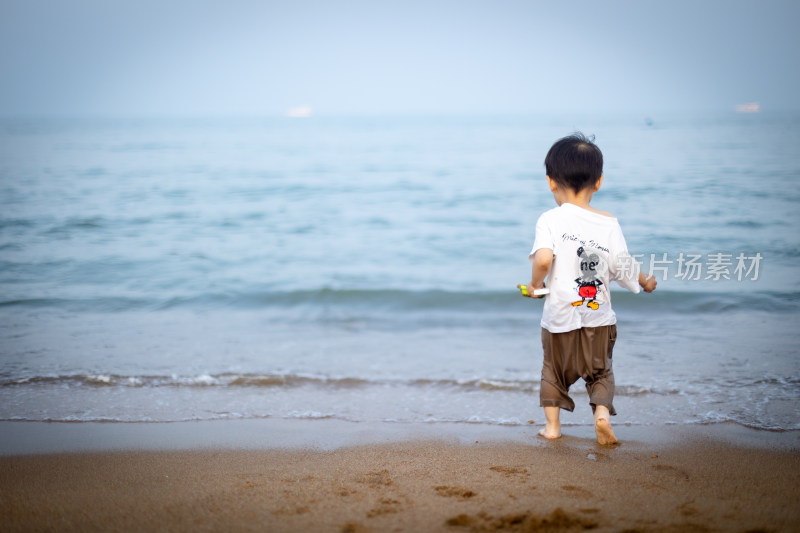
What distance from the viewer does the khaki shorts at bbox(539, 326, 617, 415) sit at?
2834 millimetres

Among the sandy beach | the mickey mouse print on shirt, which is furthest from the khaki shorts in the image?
the sandy beach

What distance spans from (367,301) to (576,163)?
4.24 metres

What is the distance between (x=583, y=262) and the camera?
2.79m

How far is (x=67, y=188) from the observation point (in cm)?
1566

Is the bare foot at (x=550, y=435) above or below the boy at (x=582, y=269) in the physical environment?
below

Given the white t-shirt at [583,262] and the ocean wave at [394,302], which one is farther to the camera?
the ocean wave at [394,302]

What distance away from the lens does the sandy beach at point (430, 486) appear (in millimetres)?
2066

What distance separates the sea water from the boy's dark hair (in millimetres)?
1314

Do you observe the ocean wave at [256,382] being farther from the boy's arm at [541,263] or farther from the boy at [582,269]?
the boy's arm at [541,263]

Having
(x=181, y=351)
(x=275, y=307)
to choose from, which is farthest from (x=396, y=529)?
(x=275, y=307)

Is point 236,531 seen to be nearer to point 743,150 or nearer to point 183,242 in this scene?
point 183,242

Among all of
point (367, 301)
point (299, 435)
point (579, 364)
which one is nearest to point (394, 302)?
point (367, 301)

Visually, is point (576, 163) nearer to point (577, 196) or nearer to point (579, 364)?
point (577, 196)

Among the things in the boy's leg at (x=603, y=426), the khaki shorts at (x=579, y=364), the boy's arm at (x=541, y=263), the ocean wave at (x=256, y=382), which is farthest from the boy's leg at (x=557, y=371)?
the ocean wave at (x=256, y=382)
